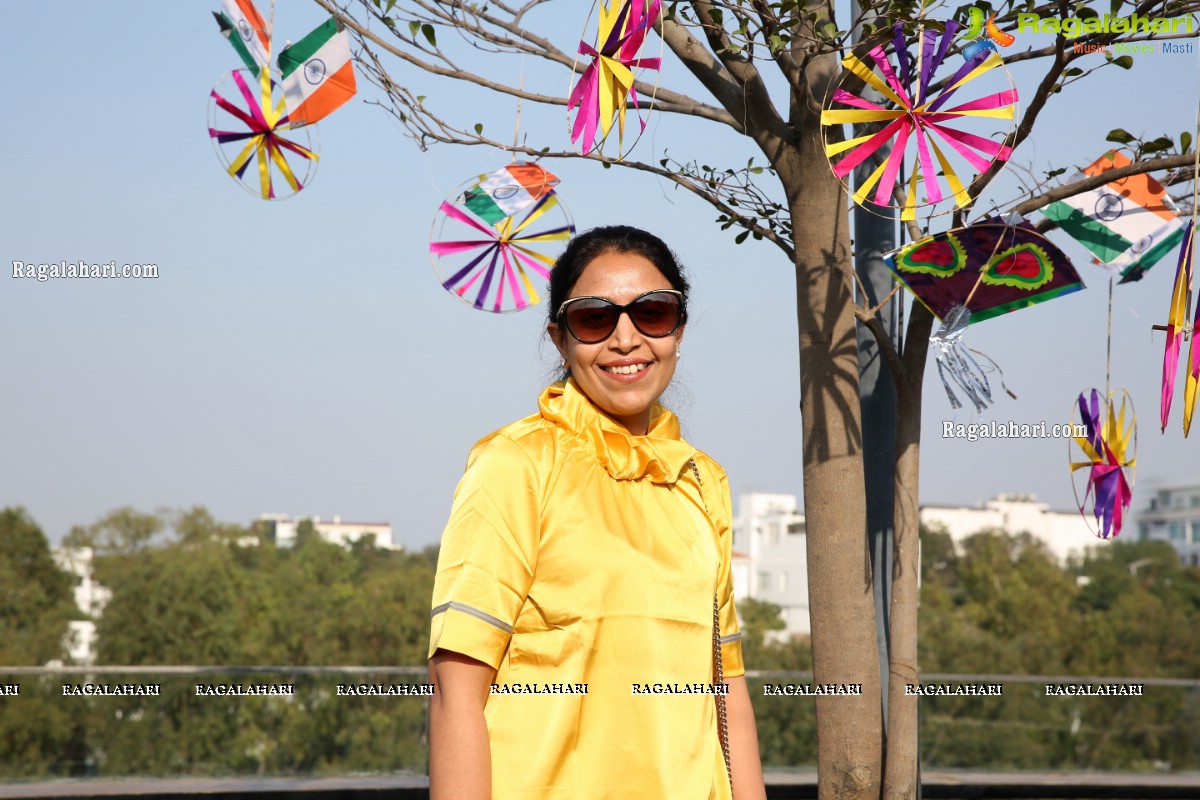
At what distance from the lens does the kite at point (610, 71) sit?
A: 331 centimetres

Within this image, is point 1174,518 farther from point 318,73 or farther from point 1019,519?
point 318,73

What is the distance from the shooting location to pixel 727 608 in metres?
2.19

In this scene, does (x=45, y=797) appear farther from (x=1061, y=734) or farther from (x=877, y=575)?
(x=1061, y=734)

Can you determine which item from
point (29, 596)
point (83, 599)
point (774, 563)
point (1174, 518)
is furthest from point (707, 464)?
point (1174, 518)

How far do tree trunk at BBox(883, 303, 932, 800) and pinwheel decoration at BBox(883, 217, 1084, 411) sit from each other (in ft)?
0.84

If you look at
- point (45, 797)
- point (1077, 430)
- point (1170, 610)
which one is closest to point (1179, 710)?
point (1077, 430)

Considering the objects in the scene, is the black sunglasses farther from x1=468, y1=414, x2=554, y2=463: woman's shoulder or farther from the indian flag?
the indian flag

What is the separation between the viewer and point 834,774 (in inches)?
137

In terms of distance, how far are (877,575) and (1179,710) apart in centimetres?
489

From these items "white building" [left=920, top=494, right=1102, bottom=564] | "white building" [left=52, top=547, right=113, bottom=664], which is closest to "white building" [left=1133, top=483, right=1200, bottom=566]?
"white building" [left=920, top=494, right=1102, bottom=564]

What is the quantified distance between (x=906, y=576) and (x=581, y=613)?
197 centimetres

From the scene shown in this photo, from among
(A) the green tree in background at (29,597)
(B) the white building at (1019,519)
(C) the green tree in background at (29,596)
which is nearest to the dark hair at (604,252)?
(A) the green tree in background at (29,597)

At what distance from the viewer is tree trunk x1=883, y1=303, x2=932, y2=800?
347cm

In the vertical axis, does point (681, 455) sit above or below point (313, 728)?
above
